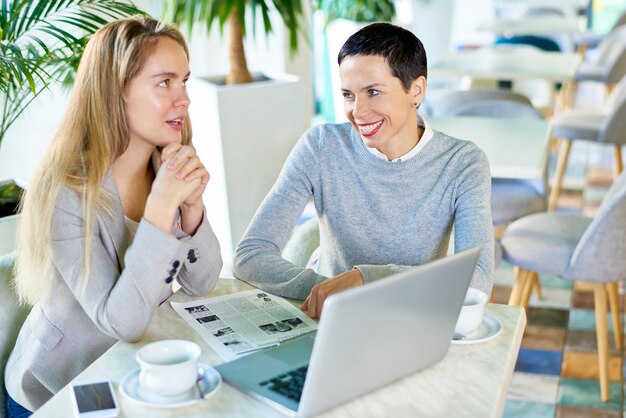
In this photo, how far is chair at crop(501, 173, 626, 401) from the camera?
2.60 metres

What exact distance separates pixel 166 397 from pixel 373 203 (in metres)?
0.82

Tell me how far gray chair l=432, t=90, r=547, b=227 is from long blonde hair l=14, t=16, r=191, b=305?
181 cm

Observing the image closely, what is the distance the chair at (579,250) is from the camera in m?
2.60

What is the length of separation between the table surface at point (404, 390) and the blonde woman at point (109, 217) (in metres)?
0.08

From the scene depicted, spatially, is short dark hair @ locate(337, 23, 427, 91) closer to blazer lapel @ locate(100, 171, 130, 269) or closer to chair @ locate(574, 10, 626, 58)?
blazer lapel @ locate(100, 171, 130, 269)

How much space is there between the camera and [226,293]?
5.73 feet

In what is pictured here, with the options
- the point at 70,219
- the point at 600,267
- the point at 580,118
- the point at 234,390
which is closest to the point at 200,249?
the point at 70,219

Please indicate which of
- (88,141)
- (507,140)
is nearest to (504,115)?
(507,140)

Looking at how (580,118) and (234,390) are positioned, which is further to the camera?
(580,118)

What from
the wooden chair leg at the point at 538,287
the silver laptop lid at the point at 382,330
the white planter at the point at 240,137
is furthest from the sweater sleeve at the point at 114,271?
the wooden chair leg at the point at 538,287

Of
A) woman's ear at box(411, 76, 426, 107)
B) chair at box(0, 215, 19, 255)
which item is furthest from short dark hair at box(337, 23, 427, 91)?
chair at box(0, 215, 19, 255)

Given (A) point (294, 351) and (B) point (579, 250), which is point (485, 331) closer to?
(A) point (294, 351)

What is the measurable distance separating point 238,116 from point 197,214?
81.4 inches

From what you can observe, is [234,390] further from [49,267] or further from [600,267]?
[600,267]
